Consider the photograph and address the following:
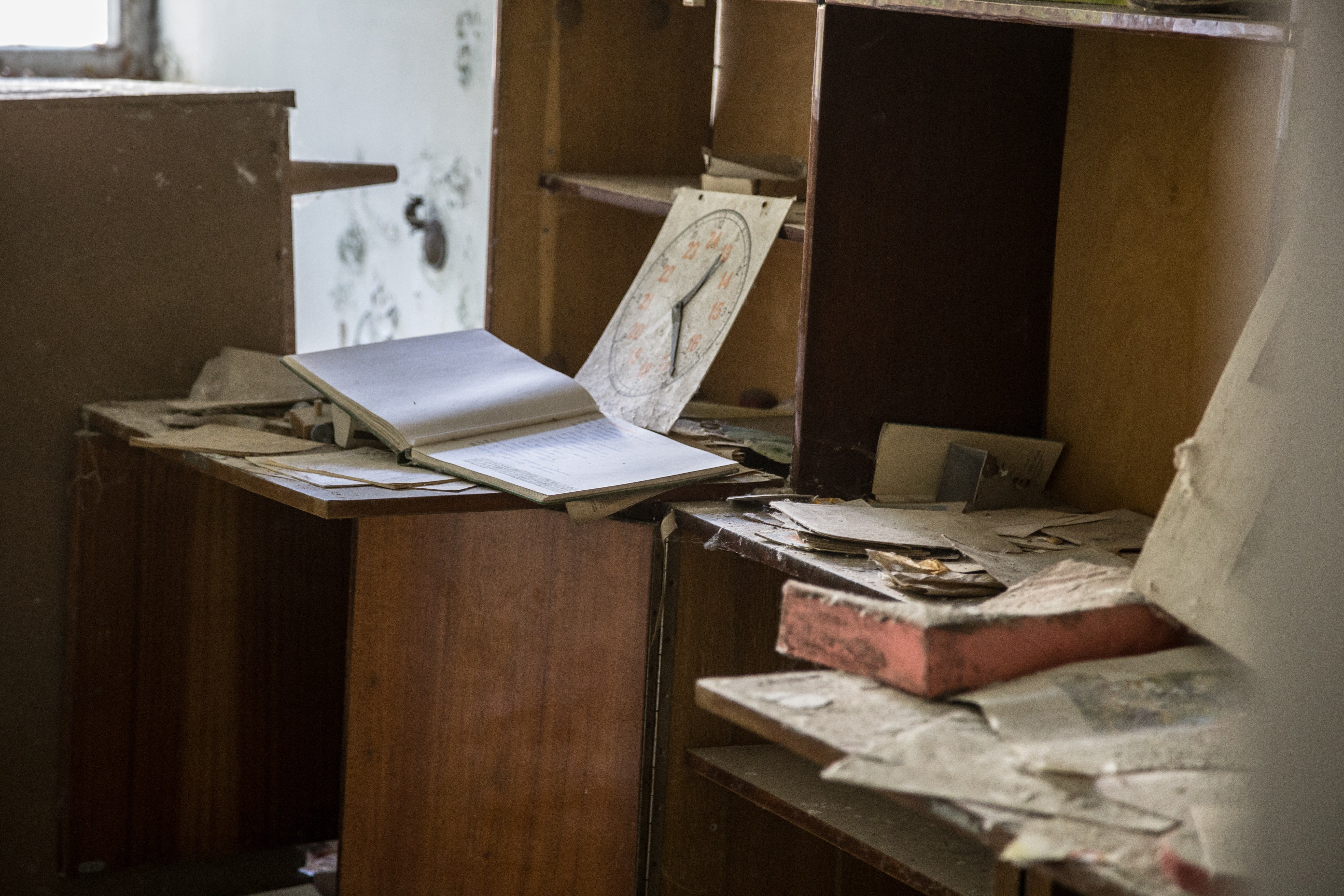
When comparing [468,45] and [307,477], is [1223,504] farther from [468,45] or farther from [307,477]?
[468,45]

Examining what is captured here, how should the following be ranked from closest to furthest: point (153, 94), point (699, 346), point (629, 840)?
1. point (629, 840)
2. point (699, 346)
3. point (153, 94)

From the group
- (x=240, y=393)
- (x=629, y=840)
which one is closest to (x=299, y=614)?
(x=240, y=393)

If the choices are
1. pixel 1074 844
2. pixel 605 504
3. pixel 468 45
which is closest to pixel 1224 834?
pixel 1074 844

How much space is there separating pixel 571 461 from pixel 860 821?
0.51m

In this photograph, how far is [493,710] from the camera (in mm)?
1777

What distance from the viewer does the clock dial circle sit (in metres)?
1.84

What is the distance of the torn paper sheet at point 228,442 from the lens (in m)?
1.70

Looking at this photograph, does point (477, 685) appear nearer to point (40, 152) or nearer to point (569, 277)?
point (569, 277)

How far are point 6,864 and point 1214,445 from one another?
5.92 feet

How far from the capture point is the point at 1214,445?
1.08m

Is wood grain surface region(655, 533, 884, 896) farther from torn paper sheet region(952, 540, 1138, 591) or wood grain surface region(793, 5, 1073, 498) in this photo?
torn paper sheet region(952, 540, 1138, 591)

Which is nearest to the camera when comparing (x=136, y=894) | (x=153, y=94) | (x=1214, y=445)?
(x=1214, y=445)

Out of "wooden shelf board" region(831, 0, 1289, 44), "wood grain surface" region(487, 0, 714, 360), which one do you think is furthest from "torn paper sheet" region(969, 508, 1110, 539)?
"wood grain surface" region(487, 0, 714, 360)

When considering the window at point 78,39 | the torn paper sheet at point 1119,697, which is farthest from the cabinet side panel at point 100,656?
the window at point 78,39
